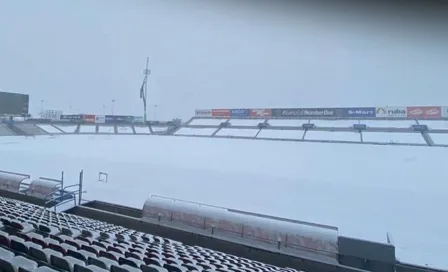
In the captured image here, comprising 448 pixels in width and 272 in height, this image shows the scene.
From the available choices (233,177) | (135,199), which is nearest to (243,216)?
(135,199)

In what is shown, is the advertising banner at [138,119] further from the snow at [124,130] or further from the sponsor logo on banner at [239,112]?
the sponsor logo on banner at [239,112]

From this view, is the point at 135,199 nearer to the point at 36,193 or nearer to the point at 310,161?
the point at 36,193

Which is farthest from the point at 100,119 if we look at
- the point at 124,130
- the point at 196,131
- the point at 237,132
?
the point at 237,132

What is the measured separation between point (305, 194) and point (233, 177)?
6.39 feet

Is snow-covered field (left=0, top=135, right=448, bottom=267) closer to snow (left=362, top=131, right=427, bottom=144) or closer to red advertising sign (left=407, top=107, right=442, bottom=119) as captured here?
snow (left=362, top=131, right=427, bottom=144)

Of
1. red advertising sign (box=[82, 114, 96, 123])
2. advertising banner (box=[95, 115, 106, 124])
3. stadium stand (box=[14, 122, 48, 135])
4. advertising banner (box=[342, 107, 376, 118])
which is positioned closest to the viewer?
stadium stand (box=[14, 122, 48, 135])

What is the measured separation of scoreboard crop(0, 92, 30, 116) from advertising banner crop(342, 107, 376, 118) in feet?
66.1

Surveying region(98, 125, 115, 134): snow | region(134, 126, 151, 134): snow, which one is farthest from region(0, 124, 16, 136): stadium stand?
region(134, 126, 151, 134): snow

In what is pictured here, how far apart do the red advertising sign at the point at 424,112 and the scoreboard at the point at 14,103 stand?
77.1 ft

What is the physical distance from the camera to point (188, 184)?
6.16 m

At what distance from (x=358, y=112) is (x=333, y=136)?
182 inches

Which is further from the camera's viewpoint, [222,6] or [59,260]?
[222,6]

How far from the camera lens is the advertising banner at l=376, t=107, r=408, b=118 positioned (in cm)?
1798

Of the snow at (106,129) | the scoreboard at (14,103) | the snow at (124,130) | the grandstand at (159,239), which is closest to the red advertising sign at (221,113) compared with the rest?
the snow at (124,130)
